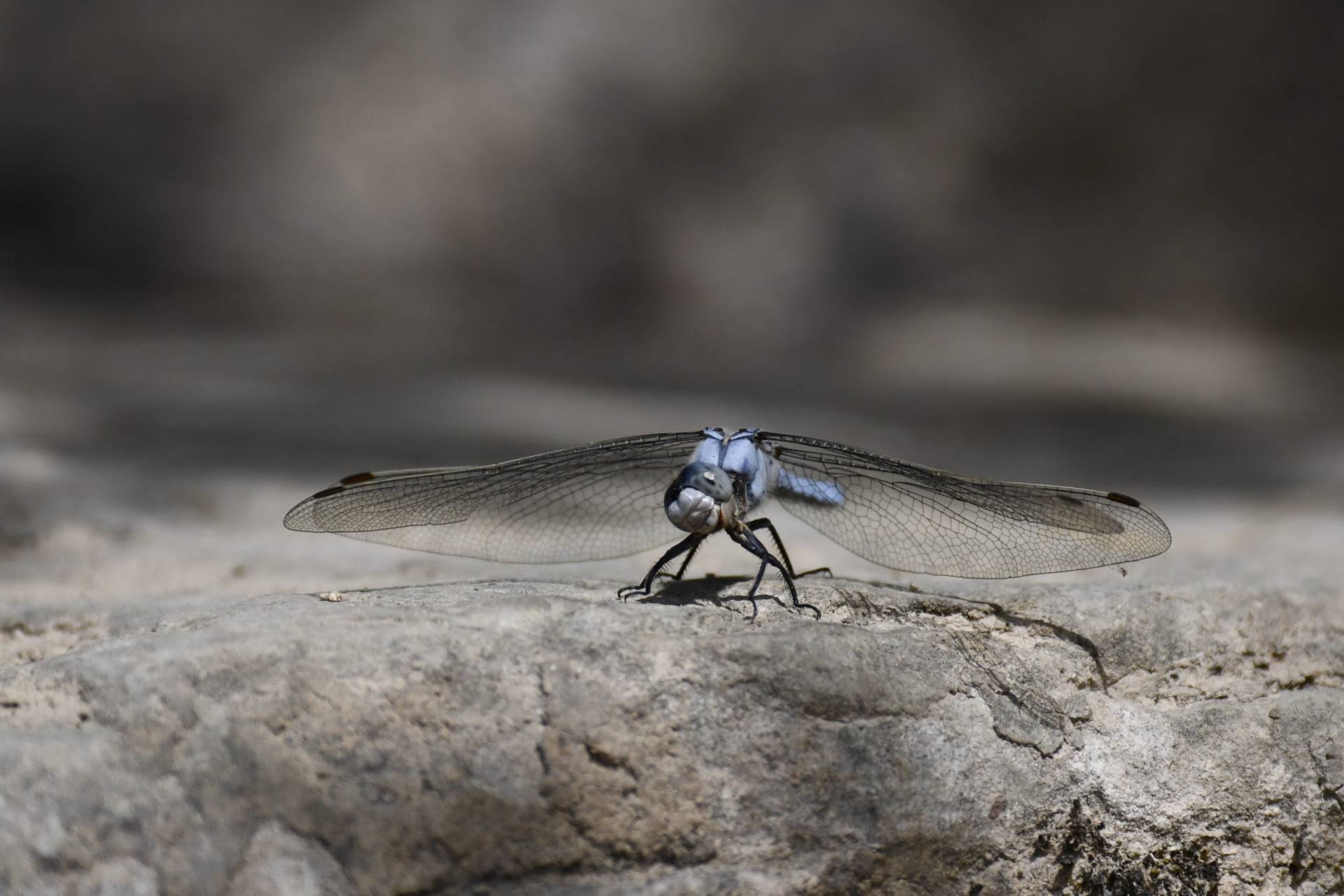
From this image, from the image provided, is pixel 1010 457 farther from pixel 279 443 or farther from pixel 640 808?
pixel 640 808

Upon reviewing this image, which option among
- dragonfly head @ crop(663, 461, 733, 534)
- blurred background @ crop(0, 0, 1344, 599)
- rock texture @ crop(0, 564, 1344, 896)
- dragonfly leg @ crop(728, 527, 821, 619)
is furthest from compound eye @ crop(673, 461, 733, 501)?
blurred background @ crop(0, 0, 1344, 599)

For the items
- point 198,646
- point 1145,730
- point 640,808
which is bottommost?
point 640,808

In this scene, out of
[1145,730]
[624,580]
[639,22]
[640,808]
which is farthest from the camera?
[639,22]

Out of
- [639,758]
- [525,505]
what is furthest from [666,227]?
[639,758]

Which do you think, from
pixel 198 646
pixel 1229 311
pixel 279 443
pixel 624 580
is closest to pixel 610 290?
pixel 279 443

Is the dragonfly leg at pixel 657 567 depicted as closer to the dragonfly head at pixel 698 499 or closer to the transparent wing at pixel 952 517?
the dragonfly head at pixel 698 499

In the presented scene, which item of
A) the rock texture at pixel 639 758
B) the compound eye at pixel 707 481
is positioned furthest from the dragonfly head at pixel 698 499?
the rock texture at pixel 639 758
